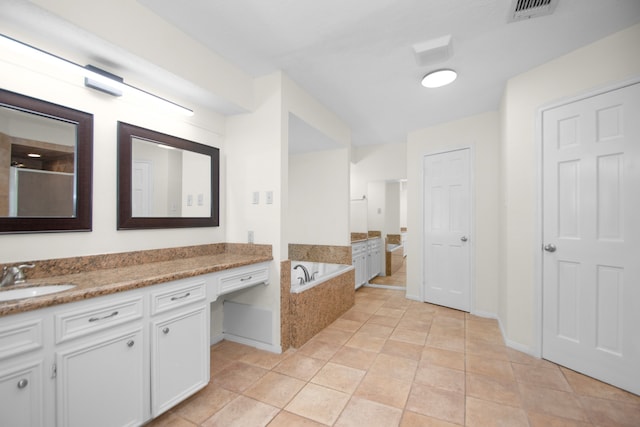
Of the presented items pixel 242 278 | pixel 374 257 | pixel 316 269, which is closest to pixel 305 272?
pixel 316 269

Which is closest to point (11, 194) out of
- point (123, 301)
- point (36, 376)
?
point (123, 301)

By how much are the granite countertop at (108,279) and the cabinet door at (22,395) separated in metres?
0.25

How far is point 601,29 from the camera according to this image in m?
1.89

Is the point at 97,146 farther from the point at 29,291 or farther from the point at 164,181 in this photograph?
the point at 29,291

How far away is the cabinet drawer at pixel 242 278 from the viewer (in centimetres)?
198

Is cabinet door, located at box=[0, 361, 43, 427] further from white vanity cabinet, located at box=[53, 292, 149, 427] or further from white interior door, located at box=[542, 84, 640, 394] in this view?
white interior door, located at box=[542, 84, 640, 394]

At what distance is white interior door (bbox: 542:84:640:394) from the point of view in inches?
73.7

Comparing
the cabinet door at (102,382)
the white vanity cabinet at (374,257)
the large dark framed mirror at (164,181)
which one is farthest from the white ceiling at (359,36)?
the white vanity cabinet at (374,257)

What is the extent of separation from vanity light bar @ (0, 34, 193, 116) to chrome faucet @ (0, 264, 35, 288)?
110 cm

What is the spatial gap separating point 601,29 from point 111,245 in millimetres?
3679

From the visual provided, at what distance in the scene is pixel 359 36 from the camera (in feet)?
6.47

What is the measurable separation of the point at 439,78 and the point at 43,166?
296 centimetres

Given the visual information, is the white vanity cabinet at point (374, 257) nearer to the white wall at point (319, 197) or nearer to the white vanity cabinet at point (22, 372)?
the white wall at point (319, 197)

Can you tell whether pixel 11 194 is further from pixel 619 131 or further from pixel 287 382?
pixel 619 131
